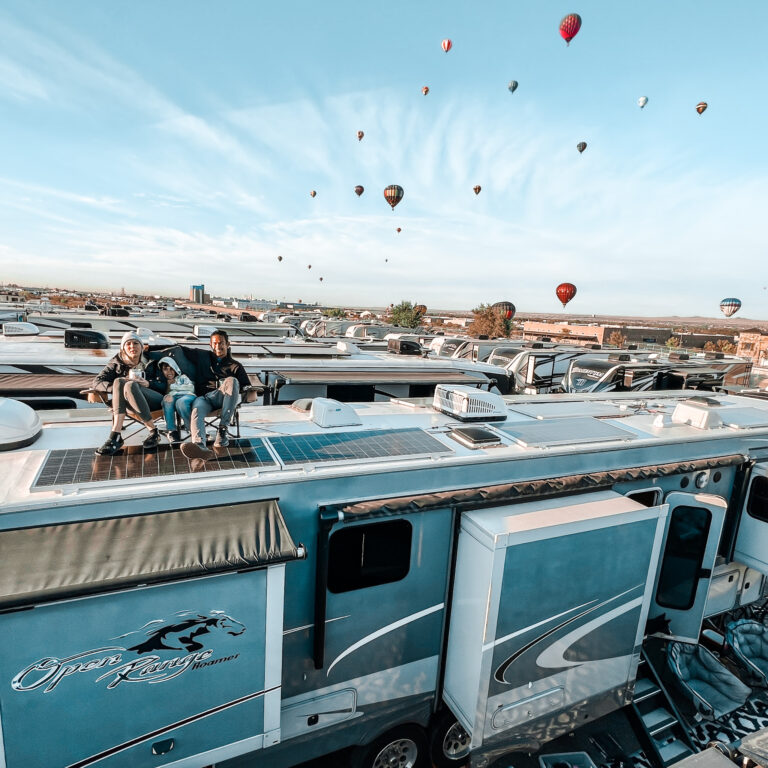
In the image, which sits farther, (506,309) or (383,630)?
(506,309)

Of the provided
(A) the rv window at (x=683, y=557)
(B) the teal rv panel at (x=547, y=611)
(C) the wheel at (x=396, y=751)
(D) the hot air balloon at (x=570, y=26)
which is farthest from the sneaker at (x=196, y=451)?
(D) the hot air balloon at (x=570, y=26)

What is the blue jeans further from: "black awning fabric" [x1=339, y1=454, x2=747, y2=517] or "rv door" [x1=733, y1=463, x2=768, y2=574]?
"rv door" [x1=733, y1=463, x2=768, y2=574]

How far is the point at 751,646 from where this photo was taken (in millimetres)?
A: 6867

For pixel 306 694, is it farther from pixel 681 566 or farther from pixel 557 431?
pixel 681 566

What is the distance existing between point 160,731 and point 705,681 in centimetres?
693

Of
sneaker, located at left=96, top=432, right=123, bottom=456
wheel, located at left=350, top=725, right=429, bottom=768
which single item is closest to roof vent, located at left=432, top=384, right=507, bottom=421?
wheel, located at left=350, top=725, right=429, bottom=768

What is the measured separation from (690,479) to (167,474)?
6.38 meters

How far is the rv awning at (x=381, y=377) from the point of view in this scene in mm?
8898

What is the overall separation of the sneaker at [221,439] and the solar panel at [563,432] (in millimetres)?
3233

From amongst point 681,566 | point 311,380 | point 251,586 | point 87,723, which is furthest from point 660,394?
point 87,723

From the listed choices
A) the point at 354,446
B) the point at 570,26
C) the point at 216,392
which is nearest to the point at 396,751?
the point at 354,446

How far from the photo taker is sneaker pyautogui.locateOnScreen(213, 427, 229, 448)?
4.51m

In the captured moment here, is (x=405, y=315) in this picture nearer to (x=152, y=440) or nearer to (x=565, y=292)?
(x=565, y=292)

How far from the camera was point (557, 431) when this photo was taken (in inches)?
230
